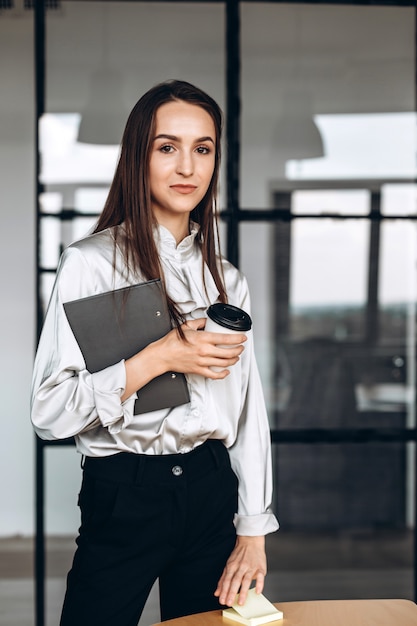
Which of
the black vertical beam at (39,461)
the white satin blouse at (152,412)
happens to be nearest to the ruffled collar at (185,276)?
the white satin blouse at (152,412)

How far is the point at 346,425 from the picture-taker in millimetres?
3207

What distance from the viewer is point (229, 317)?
1.39 meters

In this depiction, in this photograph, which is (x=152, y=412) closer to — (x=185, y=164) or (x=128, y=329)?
(x=128, y=329)

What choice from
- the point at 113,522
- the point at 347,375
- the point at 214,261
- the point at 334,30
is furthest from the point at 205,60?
the point at 113,522

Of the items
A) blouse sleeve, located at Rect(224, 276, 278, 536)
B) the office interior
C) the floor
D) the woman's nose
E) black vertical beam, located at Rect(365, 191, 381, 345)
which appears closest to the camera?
the woman's nose

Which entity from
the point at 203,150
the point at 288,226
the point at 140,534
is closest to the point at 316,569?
the point at 288,226

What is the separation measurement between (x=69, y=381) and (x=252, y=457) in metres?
0.45

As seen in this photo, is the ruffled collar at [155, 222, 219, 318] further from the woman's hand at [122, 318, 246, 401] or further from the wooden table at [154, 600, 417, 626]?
the wooden table at [154, 600, 417, 626]

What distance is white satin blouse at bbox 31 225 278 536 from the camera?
1.38 m

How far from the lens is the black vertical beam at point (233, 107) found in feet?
8.77

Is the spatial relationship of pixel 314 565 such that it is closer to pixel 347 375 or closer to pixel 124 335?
pixel 347 375

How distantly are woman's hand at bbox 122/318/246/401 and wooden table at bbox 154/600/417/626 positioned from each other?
0.41m

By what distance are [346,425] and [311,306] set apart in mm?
534

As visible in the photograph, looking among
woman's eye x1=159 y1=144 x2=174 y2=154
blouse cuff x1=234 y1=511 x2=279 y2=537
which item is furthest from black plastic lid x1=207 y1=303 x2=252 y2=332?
blouse cuff x1=234 y1=511 x2=279 y2=537
